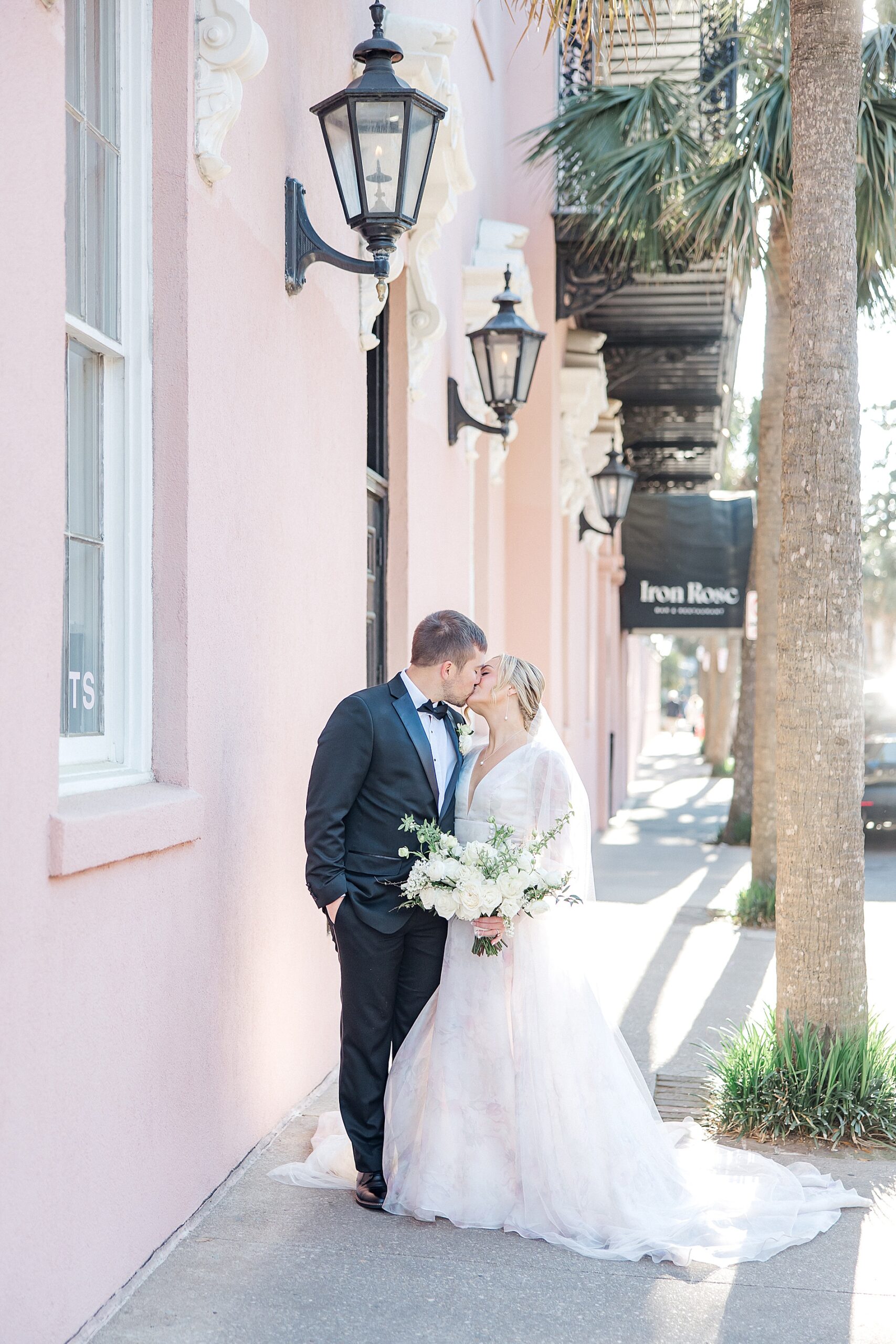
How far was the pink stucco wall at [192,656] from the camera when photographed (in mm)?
2857

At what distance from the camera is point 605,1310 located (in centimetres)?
348

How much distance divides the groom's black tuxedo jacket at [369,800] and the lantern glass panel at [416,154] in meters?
1.69

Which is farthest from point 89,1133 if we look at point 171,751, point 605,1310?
point 605,1310

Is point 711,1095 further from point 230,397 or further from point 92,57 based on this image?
point 92,57

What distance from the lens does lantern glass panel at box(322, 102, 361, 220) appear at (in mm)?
4578

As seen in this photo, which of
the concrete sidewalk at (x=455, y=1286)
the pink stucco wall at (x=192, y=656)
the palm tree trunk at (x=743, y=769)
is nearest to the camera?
the pink stucco wall at (x=192, y=656)

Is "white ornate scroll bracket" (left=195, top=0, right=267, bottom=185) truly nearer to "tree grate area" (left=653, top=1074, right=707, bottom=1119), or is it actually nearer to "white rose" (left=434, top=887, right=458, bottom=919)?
"white rose" (left=434, top=887, right=458, bottom=919)

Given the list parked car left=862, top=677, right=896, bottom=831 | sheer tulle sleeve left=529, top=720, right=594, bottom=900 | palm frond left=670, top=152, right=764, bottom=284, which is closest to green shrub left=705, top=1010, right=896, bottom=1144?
sheer tulle sleeve left=529, top=720, right=594, bottom=900

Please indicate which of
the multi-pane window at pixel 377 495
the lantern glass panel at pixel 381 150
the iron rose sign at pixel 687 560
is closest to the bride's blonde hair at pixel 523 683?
the lantern glass panel at pixel 381 150

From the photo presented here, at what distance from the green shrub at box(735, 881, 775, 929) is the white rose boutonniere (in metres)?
5.99

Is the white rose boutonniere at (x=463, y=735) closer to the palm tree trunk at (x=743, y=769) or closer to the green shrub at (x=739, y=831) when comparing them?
the palm tree trunk at (x=743, y=769)

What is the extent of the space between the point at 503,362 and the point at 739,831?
8.80 meters

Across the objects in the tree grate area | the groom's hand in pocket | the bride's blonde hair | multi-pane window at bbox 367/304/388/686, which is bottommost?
the tree grate area

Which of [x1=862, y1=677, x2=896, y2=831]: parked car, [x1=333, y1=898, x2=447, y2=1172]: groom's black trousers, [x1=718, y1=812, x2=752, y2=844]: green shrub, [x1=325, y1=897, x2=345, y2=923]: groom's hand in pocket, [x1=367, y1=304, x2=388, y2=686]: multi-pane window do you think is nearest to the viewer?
[x1=325, y1=897, x2=345, y2=923]: groom's hand in pocket
